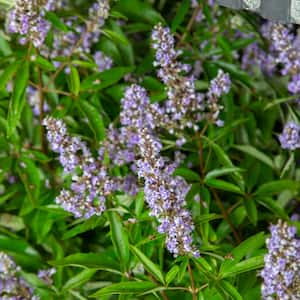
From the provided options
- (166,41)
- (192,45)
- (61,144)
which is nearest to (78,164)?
(61,144)

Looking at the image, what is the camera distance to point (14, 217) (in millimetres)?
2008

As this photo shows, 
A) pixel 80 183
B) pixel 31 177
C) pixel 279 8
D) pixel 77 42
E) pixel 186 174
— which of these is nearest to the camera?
pixel 279 8

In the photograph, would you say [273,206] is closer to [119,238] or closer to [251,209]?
[251,209]

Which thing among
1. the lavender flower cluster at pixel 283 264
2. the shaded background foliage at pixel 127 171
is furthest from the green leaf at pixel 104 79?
the lavender flower cluster at pixel 283 264

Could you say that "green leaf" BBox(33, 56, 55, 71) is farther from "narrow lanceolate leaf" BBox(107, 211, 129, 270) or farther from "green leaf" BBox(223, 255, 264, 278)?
"green leaf" BBox(223, 255, 264, 278)

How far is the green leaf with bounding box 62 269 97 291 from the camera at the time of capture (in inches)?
66.8

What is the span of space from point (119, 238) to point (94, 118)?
1.12 feet

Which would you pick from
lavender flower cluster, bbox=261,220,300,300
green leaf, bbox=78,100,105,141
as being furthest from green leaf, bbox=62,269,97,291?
Answer: lavender flower cluster, bbox=261,220,300,300

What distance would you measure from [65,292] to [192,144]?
53 cm

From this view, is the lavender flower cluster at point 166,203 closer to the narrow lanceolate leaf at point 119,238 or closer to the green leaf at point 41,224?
the narrow lanceolate leaf at point 119,238

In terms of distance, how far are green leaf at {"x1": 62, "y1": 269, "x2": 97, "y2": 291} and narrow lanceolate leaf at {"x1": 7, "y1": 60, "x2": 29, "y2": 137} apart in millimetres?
403

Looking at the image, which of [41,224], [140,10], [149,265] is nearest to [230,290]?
[149,265]

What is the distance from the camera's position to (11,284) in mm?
1745

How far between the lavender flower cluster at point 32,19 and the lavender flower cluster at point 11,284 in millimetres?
567
